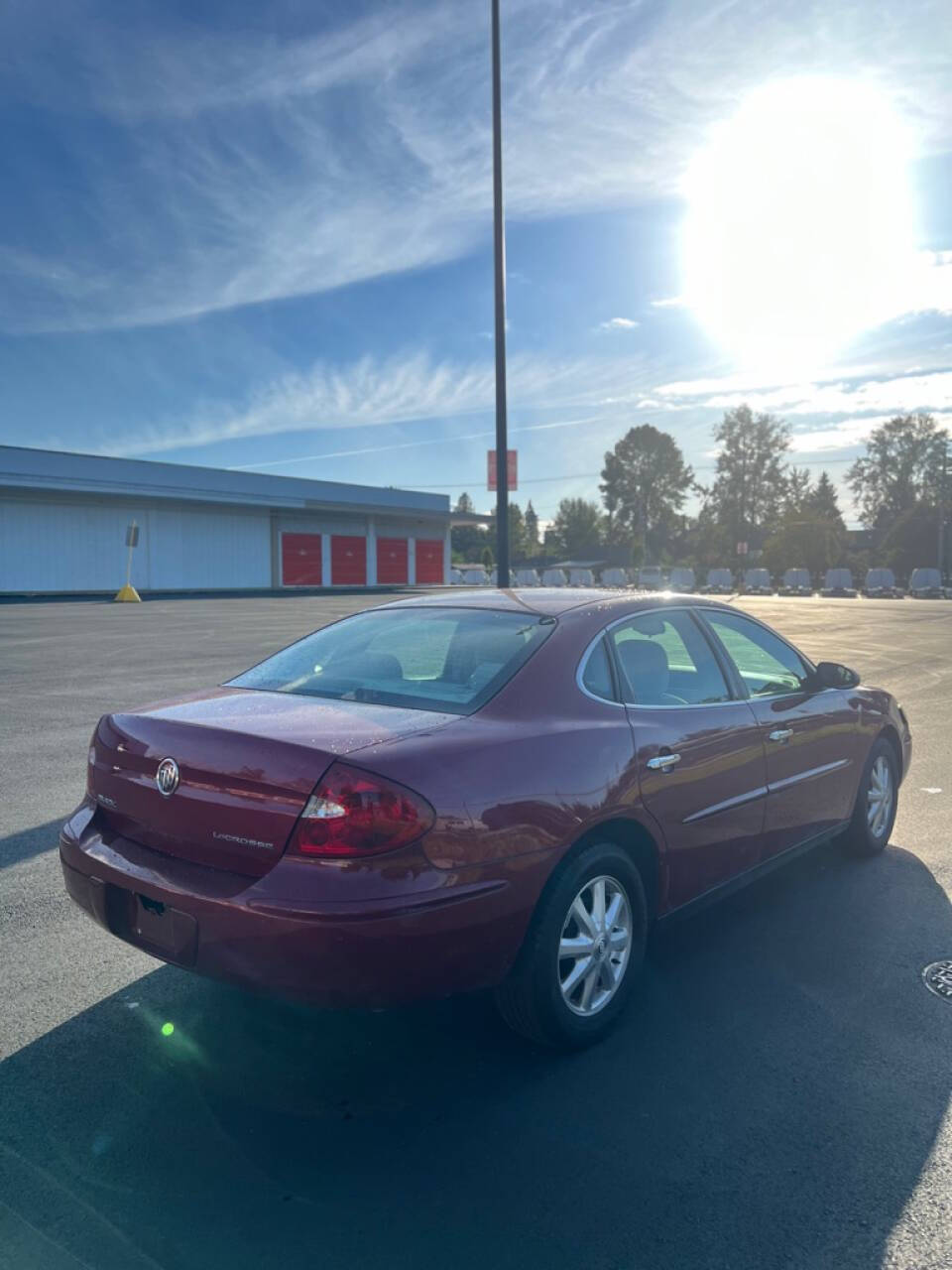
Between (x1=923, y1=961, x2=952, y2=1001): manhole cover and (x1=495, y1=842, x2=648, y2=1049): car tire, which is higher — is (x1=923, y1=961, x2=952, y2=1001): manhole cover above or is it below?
below

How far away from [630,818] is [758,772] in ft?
3.36

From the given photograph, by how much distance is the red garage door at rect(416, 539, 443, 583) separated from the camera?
5600 centimetres

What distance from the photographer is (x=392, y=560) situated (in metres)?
53.6

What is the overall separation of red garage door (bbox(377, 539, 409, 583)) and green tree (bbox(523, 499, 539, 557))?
78405mm

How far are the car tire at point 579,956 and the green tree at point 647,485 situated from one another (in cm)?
9573

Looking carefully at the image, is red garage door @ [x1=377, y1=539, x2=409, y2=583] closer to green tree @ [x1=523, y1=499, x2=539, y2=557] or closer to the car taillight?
the car taillight

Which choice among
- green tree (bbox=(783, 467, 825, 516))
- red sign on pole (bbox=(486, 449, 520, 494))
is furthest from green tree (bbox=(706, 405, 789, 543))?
red sign on pole (bbox=(486, 449, 520, 494))

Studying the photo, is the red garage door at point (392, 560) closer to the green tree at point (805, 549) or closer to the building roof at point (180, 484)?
the building roof at point (180, 484)

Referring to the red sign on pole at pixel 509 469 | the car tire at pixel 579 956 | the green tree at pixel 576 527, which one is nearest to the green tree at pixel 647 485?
the green tree at pixel 576 527

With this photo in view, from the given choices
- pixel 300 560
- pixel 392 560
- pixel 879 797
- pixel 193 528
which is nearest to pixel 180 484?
pixel 193 528

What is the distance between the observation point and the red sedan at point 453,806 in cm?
275

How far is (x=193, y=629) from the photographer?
20.2m

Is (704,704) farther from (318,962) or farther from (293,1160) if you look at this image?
(293,1160)

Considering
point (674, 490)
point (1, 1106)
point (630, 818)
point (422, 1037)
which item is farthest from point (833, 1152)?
point (674, 490)
